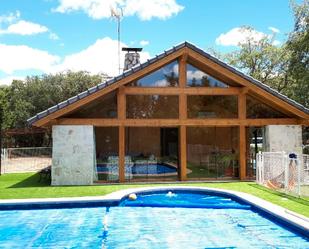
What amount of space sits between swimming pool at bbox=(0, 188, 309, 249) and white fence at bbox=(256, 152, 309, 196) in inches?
91.6

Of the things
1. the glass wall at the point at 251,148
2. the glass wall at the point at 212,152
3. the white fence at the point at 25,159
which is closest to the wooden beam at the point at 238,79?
the glass wall at the point at 251,148

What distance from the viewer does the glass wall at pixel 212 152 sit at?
20.9 m

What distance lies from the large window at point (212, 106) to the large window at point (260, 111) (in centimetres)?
72

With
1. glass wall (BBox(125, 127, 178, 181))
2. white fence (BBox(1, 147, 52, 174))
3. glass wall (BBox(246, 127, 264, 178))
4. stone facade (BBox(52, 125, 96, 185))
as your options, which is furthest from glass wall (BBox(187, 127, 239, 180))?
white fence (BBox(1, 147, 52, 174))

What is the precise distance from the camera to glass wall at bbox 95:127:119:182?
20141mm

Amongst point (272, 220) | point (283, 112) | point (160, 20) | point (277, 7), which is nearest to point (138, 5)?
point (160, 20)

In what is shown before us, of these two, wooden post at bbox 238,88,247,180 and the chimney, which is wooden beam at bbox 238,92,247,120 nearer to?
wooden post at bbox 238,88,247,180

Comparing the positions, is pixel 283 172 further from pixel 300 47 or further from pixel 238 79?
pixel 300 47

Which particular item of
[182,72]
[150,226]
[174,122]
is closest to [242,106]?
[182,72]

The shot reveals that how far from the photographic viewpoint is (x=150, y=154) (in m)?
20.7

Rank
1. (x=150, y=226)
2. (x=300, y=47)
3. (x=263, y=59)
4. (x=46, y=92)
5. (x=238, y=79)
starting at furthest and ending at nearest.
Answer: (x=46, y=92), (x=263, y=59), (x=300, y=47), (x=238, y=79), (x=150, y=226)

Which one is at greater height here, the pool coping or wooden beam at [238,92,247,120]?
wooden beam at [238,92,247,120]

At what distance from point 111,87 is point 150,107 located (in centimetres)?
216

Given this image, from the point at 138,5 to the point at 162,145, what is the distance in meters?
14.4
